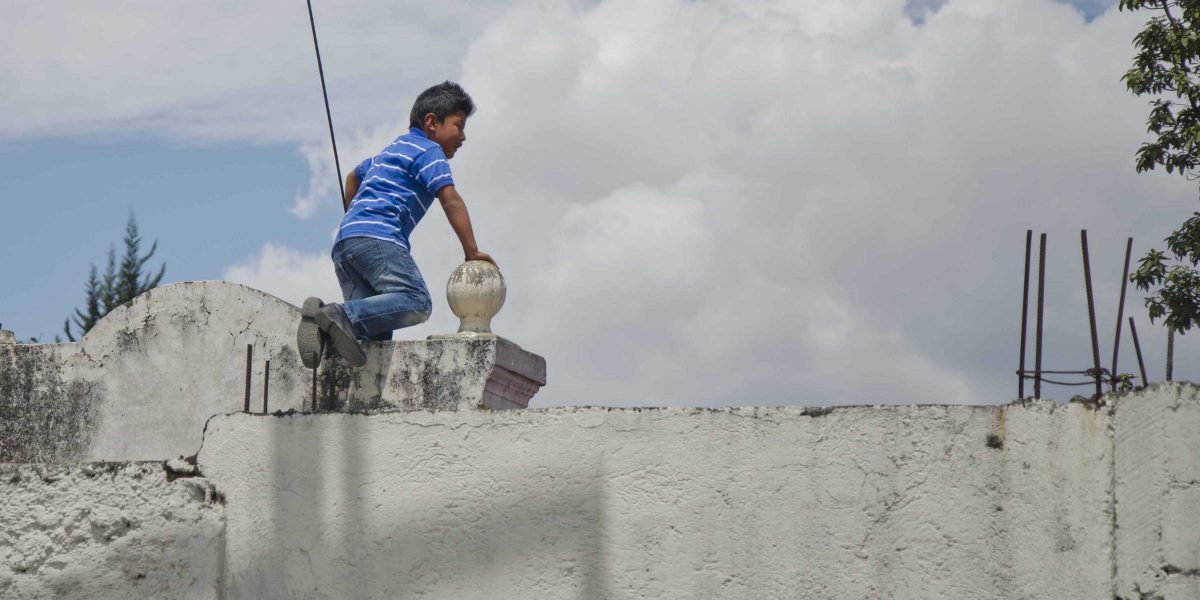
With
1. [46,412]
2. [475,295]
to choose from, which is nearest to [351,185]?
[475,295]

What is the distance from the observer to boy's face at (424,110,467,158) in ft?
20.6

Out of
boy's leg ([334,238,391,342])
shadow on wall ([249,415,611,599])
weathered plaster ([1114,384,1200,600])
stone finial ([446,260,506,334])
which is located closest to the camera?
weathered plaster ([1114,384,1200,600])

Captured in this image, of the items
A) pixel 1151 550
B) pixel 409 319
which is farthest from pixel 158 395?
pixel 1151 550

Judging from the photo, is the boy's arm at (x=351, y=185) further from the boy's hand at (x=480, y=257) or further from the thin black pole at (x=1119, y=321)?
the thin black pole at (x=1119, y=321)

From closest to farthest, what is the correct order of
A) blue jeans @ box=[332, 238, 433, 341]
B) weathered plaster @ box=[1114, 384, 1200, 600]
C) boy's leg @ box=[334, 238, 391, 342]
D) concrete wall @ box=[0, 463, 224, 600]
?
1. weathered plaster @ box=[1114, 384, 1200, 600]
2. concrete wall @ box=[0, 463, 224, 600]
3. blue jeans @ box=[332, 238, 433, 341]
4. boy's leg @ box=[334, 238, 391, 342]

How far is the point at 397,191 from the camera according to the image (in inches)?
238

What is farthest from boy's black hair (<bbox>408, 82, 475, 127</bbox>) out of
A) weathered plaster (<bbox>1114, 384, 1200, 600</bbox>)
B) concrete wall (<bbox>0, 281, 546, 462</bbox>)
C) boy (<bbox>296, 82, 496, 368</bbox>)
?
weathered plaster (<bbox>1114, 384, 1200, 600</bbox>)

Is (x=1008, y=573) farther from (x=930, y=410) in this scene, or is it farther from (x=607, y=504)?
(x=607, y=504)

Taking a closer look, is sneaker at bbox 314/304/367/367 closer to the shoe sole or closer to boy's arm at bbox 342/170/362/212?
the shoe sole

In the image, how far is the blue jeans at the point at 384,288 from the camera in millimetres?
5809

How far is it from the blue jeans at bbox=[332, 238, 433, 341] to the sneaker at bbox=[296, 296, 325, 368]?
34 centimetres

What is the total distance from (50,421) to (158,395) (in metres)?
0.55

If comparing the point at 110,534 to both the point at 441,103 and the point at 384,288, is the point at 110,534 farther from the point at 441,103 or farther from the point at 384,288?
the point at 441,103

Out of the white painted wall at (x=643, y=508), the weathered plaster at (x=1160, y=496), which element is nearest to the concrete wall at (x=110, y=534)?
the white painted wall at (x=643, y=508)
